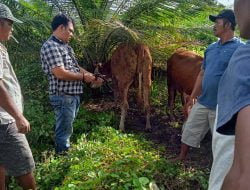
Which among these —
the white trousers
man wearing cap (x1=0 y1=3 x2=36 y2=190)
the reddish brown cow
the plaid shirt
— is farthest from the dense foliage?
the white trousers

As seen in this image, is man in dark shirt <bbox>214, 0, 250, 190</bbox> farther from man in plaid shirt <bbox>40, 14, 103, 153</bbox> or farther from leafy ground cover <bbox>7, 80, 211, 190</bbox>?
man in plaid shirt <bbox>40, 14, 103, 153</bbox>

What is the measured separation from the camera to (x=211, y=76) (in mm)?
4434

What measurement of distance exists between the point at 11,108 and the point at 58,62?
59.8 inches

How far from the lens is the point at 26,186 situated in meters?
3.91

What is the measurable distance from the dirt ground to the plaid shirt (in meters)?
1.54

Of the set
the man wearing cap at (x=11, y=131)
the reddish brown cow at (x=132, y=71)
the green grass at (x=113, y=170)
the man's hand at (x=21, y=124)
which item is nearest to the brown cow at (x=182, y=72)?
the reddish brown cow at (x=132, y=71)

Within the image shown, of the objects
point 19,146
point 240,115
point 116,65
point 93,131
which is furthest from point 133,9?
point 240,115

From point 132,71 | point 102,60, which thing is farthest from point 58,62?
point 102,60

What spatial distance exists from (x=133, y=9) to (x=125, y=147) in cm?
379

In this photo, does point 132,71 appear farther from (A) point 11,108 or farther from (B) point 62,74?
(A) point 11,108

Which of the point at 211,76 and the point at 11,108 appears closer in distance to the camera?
the point at 11,108

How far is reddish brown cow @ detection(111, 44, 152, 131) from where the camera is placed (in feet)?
23.2

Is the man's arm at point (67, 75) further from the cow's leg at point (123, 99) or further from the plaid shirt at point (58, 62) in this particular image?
the cow's leg at point (123, 99)

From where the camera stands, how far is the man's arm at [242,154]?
1.00m
